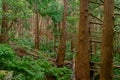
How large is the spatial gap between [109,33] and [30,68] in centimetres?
711

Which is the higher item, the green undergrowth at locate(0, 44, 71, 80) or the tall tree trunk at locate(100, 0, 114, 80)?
the tall tree trunk at locate(100, 0, 114, 80)

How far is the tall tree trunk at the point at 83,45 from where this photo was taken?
7.05 m

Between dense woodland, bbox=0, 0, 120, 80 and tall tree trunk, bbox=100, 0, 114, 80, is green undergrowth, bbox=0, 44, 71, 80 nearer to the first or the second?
dense woodland, bbox=0, 0, 120, 80

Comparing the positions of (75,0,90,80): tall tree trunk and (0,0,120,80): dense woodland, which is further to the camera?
(75,0,90,80): tall tree trunk

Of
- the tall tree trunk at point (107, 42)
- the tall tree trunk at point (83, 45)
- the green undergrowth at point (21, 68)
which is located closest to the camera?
the tall tree trunk at point (107, 42)

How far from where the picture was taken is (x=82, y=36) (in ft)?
23.3

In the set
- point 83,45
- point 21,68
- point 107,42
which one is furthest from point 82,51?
point 21,68

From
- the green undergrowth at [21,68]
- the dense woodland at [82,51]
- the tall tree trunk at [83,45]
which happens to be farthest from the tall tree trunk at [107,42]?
the green undergrowth at [21,68]

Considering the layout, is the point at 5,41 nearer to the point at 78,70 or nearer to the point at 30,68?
the point at 30,68

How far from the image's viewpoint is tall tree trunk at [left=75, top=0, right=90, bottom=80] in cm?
705

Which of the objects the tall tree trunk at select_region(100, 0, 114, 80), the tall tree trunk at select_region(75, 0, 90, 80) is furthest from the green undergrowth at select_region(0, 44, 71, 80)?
the tall tree trunk at select_region(100, 0, 114, 80)

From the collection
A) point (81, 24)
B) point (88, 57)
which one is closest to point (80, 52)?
point (88, 57)

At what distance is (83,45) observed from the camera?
23.3ft

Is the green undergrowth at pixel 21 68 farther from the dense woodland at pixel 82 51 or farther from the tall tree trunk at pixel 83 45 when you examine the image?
the tall tree trunk at pixel 83 45
